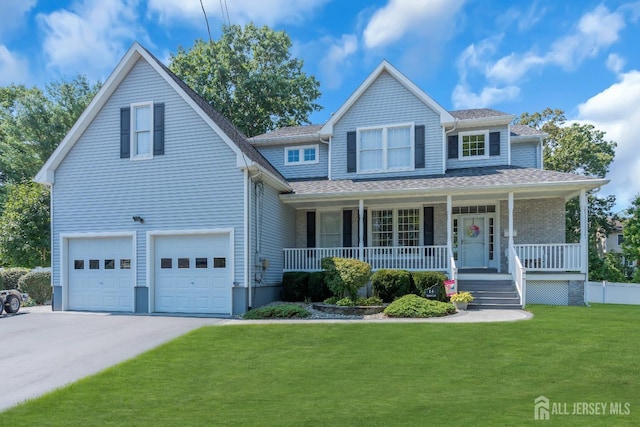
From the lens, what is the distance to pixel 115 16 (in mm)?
11164

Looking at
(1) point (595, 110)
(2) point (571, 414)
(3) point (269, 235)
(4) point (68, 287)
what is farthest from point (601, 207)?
(4) point (68, 287)

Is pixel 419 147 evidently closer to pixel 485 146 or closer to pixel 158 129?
pixel 485 146

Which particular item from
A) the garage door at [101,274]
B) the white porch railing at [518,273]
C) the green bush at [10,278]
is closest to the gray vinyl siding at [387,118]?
the white porch railing at [518,273]

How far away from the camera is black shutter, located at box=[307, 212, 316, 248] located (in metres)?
17.5

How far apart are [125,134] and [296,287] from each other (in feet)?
26.3

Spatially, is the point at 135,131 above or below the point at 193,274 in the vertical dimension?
above

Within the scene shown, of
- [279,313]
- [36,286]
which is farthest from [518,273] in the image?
[36,286]

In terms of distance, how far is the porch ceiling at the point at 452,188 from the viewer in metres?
14.1

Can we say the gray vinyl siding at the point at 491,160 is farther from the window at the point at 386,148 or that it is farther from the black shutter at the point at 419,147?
the window at the point at 386,148

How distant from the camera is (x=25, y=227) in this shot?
78.4 feet

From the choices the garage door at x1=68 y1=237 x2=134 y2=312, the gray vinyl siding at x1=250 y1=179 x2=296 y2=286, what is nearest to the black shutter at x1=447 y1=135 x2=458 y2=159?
the gray vinyl siding at x1=250 y1=179 x2=296 y2=286

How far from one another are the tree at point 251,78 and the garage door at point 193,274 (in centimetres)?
1834

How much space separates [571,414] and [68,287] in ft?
50.6

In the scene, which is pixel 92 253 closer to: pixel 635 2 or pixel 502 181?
pixel 502 181
